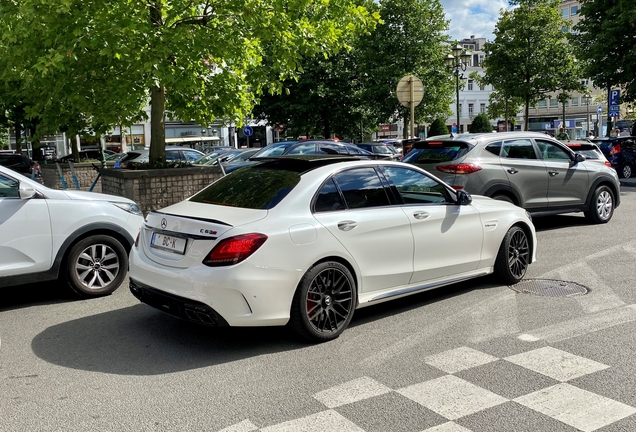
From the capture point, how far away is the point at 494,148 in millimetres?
10445

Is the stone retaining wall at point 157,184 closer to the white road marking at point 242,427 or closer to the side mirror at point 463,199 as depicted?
the side mirror at point 463,199

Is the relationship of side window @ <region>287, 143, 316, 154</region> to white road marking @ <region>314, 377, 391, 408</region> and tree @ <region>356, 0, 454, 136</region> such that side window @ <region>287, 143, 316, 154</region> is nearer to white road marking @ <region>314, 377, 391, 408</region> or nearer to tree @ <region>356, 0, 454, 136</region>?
white road marking @ <region>314, 377, 391, 408</region>

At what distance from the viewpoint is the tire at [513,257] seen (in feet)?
23.1

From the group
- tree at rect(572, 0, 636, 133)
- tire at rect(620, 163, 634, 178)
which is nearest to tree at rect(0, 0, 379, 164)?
tire at rect(620, 163, 634, 178)

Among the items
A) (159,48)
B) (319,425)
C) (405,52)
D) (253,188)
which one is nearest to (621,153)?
(405,52)

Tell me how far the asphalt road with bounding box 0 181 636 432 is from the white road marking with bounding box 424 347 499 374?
0.01 meters

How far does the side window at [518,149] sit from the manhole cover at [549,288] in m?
3.68

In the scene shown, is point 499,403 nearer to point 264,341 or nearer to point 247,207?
point 264,341

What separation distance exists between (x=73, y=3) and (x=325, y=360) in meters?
7.51

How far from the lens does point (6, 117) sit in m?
30.0

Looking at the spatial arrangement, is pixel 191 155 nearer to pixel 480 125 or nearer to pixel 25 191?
pixel 25 191

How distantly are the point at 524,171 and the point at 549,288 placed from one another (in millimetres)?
4108

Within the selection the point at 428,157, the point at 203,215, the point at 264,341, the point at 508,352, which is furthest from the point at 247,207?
the point at 428,157

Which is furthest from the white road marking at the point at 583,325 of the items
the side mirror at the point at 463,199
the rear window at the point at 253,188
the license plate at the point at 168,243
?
the license plate at the point at 168,243
